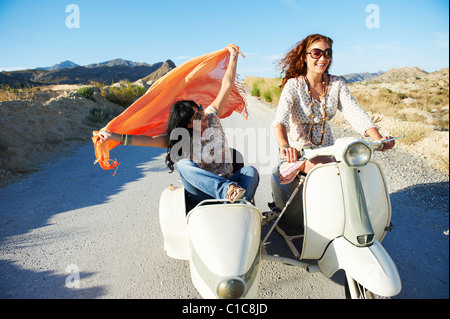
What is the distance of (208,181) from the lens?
206 centimetres

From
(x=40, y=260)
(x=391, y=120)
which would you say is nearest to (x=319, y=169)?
(x=40, y=260)

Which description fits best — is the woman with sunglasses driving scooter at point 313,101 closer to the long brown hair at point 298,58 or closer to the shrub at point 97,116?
the long brown hair at point 298,58

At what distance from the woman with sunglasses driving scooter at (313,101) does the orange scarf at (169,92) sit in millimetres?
780

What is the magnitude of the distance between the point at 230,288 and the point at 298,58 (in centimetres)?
234

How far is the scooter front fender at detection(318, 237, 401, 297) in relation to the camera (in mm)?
1485

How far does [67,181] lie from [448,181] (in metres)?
6.42

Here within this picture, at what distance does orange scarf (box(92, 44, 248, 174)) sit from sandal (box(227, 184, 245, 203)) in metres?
1.35

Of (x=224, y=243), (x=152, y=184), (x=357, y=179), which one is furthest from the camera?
(x=152, y=184)

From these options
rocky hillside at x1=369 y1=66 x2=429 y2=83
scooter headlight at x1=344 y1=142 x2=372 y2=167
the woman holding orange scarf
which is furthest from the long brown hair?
rocky hillside at x1=369 y1=66 x2=429 y2=83

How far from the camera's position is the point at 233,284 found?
147cm

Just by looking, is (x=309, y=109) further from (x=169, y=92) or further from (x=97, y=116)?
(x=97, y=116)

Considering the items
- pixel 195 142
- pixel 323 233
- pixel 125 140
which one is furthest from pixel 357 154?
pixel 125 140

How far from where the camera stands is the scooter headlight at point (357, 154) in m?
1.76

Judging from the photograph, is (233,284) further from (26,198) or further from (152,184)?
(26,198)
